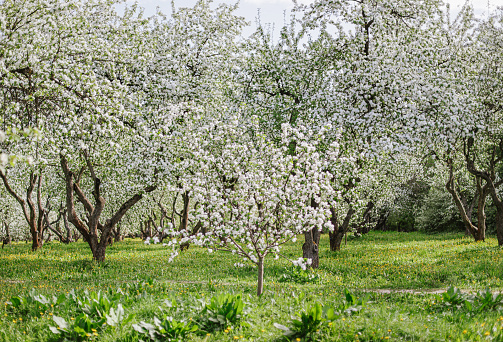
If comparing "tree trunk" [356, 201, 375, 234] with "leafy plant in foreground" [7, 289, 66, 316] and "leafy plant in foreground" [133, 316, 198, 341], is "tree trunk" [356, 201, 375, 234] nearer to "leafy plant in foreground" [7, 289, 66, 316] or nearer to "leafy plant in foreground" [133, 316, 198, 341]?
"leafy plant in foreground" [133, 316, 198, 341]

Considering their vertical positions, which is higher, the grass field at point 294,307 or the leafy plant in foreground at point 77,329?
the leafy plant in foreground at point 77,329

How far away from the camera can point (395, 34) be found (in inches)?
635

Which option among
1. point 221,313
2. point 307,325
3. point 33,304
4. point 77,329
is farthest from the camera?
point 33,304

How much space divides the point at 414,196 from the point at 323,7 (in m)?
39.4

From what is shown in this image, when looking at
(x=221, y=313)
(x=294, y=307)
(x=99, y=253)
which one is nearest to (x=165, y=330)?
(x=221, y=313)

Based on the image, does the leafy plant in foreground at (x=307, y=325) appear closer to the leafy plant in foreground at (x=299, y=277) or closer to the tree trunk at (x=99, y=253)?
the leafy plant in foreground at (x=299, y=277)

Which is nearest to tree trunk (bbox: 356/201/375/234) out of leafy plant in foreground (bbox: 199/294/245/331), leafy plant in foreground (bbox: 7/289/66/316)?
leafy plant in foreground (bbox: 199/294/245/331)

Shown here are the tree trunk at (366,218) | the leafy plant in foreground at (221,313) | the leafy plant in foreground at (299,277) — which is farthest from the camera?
the tree trunk at (366,218)

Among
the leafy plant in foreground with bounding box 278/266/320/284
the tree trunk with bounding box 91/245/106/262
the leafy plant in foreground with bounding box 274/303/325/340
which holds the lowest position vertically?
the leafy plant in foreground with bounding box 278/266/320/284

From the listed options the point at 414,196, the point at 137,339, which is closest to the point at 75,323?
the point at 137,339

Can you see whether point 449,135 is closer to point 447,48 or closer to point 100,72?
point 447,48

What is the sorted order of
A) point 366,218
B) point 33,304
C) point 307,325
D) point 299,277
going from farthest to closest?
point 366,218 < point 299,277 < point 33,304 < point 307,325

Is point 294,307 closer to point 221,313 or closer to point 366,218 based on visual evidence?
point 221,313

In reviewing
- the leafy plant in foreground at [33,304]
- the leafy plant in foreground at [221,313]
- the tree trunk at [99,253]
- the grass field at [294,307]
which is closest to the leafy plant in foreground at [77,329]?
the grass field at [294,307]
